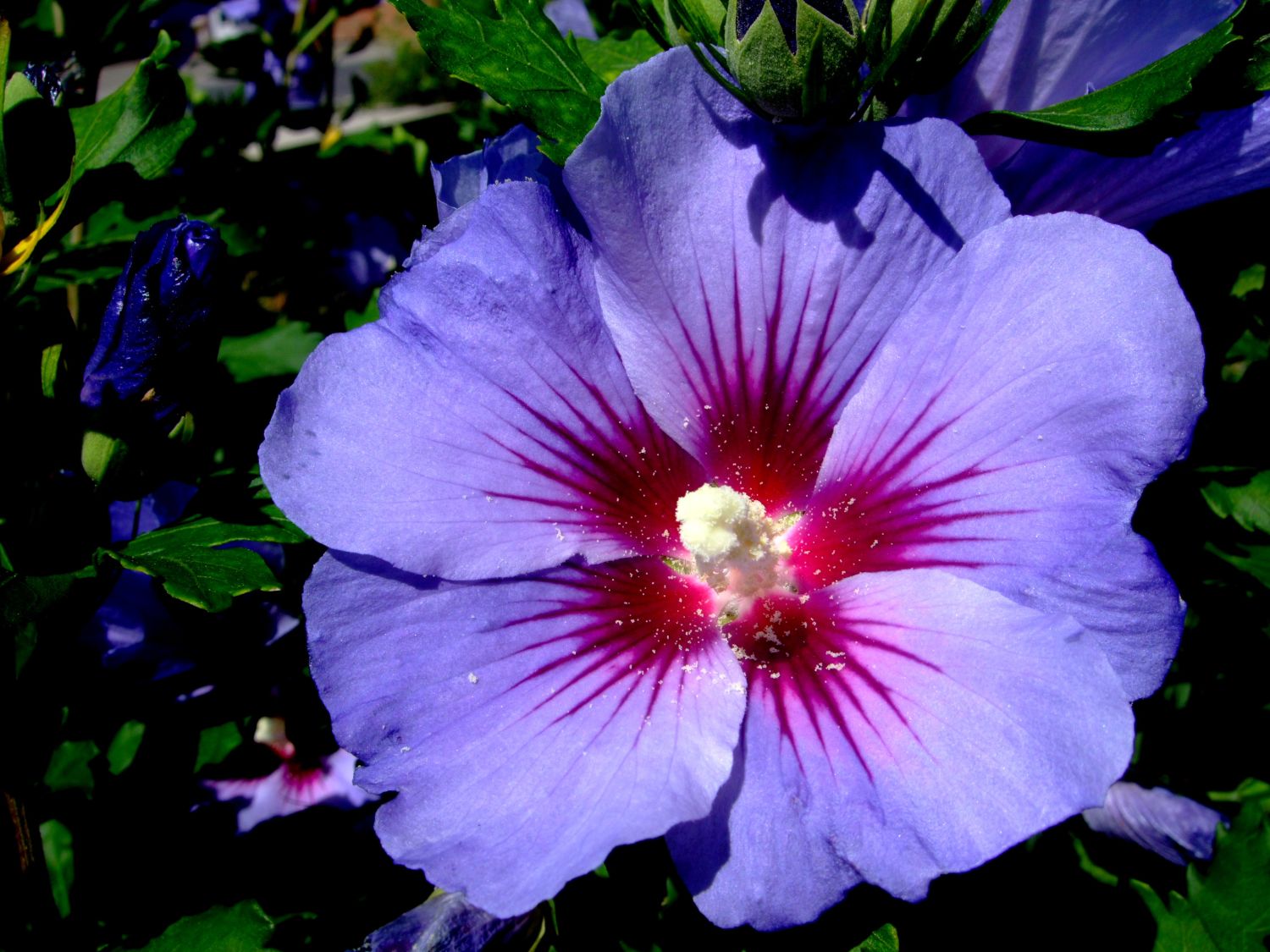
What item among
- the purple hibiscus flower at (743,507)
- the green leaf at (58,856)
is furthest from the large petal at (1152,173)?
the green leaf at (58,856)

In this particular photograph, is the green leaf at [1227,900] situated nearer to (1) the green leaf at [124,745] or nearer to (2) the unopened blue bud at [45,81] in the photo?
(1) the green leaf at [124,745]

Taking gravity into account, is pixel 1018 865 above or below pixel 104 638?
below

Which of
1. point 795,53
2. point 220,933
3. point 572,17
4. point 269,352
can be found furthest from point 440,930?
point 572,17

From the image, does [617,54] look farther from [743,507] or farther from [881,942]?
[881,942]

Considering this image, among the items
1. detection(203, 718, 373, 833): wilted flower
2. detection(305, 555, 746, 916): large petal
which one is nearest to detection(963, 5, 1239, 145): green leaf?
detection(305, 555, 746, 916): large petal

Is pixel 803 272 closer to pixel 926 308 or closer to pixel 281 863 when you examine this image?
pixel 926 308

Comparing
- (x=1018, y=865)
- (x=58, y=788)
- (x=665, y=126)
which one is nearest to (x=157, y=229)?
(x=665, y=126)
